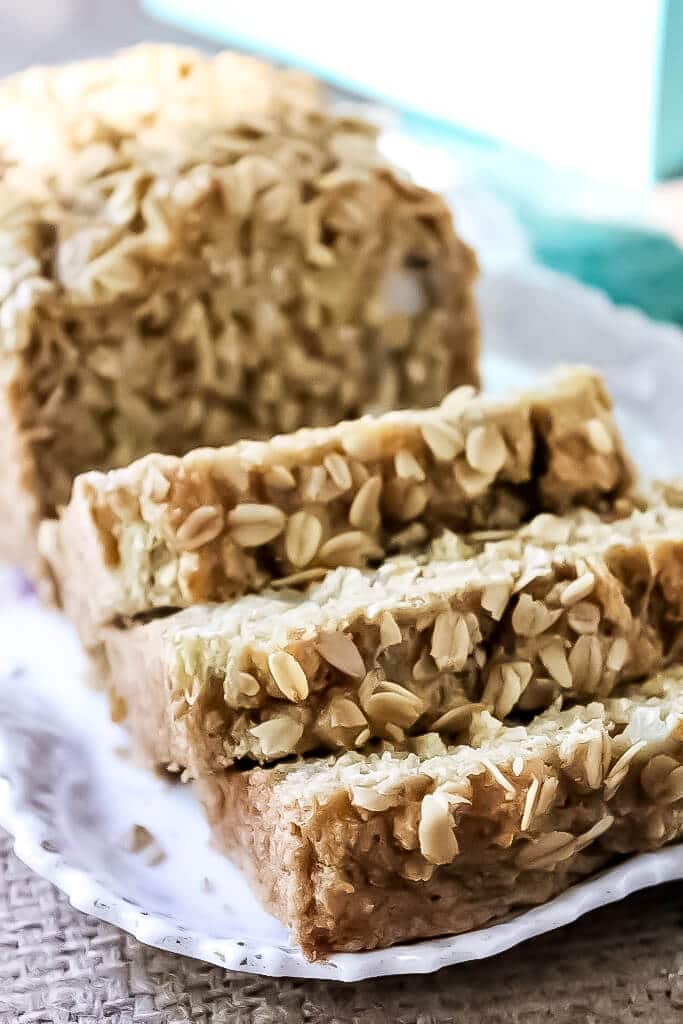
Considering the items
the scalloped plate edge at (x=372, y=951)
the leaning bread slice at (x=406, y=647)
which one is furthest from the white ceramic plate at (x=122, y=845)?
the leaning bread slice at (x=406, y=647)

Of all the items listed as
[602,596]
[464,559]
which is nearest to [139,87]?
[464,559]

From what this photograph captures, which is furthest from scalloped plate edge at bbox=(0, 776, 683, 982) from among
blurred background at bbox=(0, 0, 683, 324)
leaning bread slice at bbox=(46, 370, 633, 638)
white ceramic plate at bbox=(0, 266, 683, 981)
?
blurred background at bbox=(0, 0, 683, 324)

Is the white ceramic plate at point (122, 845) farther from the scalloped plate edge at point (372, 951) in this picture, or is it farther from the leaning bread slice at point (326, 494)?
the leaning bread slice at point (326, 494)

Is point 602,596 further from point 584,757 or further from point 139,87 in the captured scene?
point 139,87

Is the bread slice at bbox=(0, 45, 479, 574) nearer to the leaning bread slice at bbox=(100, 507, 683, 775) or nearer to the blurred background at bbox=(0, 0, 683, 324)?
the leaning bread slice at bbox=(100, 507, 683, 775)

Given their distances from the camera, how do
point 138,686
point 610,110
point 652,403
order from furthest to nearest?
point 610,110 < point 652,403 < point 138,686

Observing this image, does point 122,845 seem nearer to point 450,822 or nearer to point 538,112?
point 450,822

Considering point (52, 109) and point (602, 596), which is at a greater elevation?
point (52, 109)

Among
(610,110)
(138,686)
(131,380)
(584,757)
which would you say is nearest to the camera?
(584,757)
